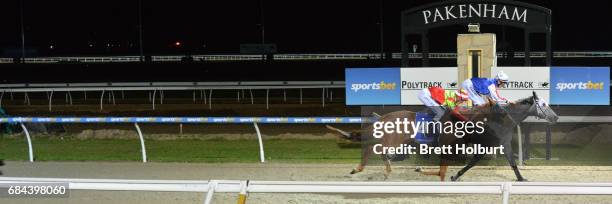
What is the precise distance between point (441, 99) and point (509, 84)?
175 cm

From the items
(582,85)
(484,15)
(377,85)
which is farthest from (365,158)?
(582,85)

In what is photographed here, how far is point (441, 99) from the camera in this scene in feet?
26.3

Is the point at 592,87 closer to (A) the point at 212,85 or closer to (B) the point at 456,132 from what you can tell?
(B) the point at 456,132

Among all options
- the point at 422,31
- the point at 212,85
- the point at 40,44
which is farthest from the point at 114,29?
the point at 422,31

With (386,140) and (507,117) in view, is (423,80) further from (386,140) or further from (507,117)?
(507,117)

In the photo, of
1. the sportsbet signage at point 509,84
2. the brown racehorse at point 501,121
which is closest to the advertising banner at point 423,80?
the sportsbet signage at point 509,84

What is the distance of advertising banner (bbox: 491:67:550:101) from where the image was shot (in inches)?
361

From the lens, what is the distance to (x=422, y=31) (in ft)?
32.5

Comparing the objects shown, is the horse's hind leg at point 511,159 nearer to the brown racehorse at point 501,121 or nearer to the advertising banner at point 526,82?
the brown racehorse at point 501,121

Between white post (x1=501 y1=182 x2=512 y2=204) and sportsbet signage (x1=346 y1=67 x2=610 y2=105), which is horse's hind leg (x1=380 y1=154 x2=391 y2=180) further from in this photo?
white post (x1=501 y1=182 x2=512 y2=204)

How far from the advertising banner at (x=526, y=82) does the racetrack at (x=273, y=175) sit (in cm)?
130

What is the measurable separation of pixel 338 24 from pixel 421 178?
47968mm

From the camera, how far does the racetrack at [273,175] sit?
6312 mm

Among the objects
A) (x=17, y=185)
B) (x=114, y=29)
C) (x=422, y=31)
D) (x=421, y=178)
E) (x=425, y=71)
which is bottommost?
(x=421, y=178)
